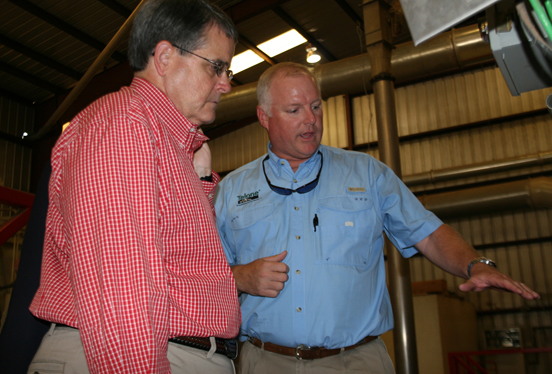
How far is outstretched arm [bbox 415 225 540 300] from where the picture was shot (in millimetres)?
1531

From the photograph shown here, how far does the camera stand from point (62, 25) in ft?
29.1

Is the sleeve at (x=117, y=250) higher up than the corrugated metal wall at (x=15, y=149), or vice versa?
the corrugated metal wall at (x=15, y=149)

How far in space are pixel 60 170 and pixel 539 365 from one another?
10.3m

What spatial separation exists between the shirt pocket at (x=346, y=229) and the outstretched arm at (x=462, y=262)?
254mm

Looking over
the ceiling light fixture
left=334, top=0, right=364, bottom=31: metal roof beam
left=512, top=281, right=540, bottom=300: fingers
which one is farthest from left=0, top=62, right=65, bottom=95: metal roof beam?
left=512, top=281, right=540, bottom=300: fingers

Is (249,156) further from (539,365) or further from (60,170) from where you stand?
(60,170)

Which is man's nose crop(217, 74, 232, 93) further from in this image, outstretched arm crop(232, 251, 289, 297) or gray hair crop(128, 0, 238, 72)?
outstretched arm crop(232, 251, 289, 297)

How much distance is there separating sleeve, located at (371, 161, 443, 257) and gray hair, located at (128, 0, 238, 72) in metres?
1.17

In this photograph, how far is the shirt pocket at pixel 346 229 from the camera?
2166 mm

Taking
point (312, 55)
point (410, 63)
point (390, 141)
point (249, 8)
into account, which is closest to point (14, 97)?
point (249, 8)

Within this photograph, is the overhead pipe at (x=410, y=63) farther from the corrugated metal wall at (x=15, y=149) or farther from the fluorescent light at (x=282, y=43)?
the corrugated metal wall at (x=15, y=149)

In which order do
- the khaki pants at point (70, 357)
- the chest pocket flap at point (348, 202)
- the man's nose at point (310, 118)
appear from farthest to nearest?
the man's nose at point (310, 118), the chest pocket flap at point (348, 202), the khaki pants at point (70, 357)

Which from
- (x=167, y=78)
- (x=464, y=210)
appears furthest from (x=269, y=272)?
(x=464, y=210)

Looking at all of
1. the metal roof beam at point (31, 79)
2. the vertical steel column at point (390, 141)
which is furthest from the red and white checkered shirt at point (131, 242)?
the metal roof beam at point (31, 79)
